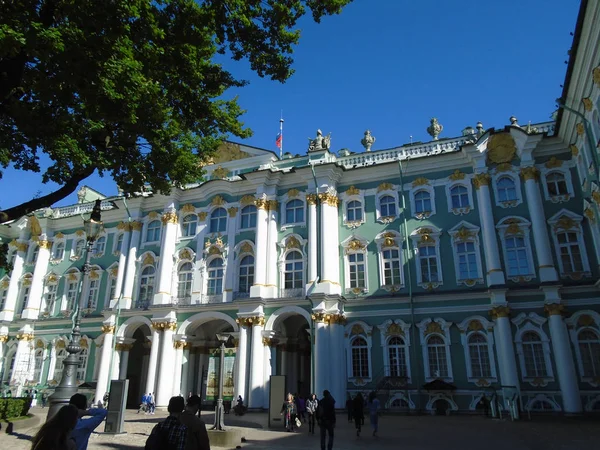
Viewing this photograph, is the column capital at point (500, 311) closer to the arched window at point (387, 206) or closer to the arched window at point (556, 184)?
the arched window at point (556, 184)

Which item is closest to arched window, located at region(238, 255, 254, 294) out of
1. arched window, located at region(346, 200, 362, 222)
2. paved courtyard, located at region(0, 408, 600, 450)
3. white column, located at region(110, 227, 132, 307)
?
arched window, located at region(346, 200, 362, 222)

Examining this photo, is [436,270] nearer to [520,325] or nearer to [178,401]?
[520,325]

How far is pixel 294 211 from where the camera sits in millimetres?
31391

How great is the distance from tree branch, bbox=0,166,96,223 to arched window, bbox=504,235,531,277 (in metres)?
21.6

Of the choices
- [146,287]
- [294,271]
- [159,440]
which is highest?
[294,271]

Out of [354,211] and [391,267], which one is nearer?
[391,267]

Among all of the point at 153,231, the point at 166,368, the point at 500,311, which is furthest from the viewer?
the point at 153,231

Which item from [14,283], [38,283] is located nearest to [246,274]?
[38,283]

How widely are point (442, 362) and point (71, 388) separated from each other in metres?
18.6

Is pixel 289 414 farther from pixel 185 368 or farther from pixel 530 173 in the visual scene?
pixel 530 173

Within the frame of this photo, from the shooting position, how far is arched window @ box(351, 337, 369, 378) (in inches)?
1052

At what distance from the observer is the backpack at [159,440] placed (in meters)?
5.57

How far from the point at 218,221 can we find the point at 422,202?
14.0 m

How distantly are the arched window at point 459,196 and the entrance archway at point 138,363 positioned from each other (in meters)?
23.7
